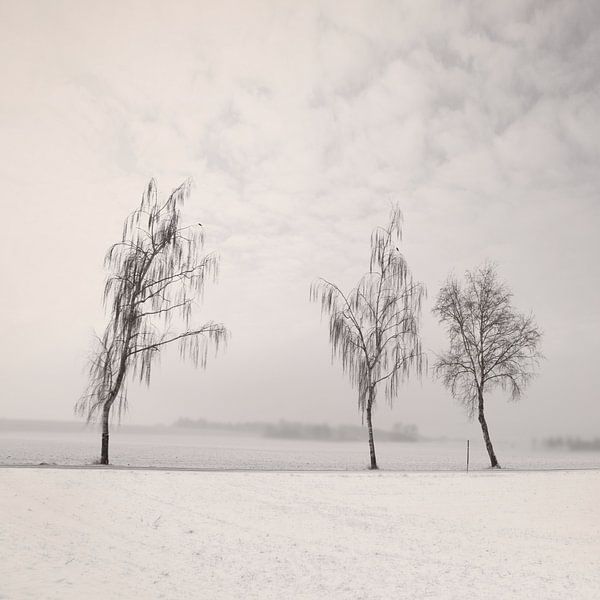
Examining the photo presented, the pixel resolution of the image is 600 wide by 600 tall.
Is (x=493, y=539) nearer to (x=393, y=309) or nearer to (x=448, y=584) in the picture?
(x=448, y=584)

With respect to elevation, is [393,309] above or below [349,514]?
above

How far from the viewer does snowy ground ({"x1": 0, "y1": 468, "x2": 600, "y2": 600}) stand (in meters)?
11.9

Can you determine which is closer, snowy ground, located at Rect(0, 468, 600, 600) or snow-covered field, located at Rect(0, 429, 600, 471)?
snowy ground, located at Rect(0, 468, 600, 600)

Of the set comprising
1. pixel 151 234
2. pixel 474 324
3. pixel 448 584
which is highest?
pixel 151 234

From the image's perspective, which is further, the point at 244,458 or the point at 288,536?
the point at 244,458

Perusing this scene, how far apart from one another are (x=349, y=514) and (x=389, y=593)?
4935 mm

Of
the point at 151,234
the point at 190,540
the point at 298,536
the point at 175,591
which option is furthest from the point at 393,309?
the point at 175,591

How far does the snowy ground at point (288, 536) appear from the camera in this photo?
1185 centimetres

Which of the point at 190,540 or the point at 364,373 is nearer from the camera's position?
the point at 190,540

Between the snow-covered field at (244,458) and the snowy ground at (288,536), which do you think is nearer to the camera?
the snowy ground at (288,536)

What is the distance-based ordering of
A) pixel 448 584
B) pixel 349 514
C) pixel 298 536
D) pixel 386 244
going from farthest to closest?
pixel 386 244
pixel 349 514
pixel 298 536
pixel 448 584

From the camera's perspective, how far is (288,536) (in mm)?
14898

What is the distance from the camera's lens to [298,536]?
14.9 m

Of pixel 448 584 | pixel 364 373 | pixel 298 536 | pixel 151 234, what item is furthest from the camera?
pixel 364 373
